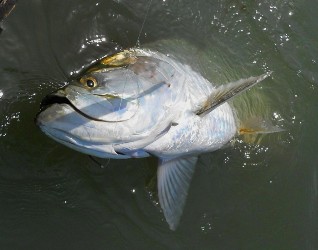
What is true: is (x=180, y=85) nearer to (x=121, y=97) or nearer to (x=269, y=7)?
(x=121, y=97)

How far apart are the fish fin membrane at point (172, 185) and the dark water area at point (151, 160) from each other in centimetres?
34

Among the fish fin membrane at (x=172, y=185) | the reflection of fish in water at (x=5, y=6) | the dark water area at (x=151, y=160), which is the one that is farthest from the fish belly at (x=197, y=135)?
the reflection of fish in water at (x=5, y=6)

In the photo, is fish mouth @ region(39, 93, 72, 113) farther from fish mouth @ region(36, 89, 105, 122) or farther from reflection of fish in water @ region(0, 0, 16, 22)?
reflection of fish in water @ region(0, 0, 16, 22)

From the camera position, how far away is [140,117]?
8.63 feet

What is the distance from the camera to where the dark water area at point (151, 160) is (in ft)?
10.7

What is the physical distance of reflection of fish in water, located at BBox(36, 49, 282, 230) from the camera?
8.25 ft

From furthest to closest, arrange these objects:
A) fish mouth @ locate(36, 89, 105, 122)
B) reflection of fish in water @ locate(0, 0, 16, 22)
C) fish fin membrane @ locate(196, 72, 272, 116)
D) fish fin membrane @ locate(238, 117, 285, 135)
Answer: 1. fish fin membrane @ locate(238, 117, 285, 135)
2. fish fin membrane @ locate(196, 72, 272, 116)
3. reflection of fish in water @ locate(0, 0, 16, 22)
4. fish mouth @ locate(36, 89, 105, 122)

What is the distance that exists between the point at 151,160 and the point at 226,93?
32.3 inches

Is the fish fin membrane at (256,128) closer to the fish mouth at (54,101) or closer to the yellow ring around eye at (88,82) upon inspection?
the yellow ring around eye at (88,82)

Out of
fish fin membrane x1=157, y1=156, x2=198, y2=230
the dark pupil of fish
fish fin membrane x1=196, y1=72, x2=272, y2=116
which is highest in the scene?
the dark pupil of fish

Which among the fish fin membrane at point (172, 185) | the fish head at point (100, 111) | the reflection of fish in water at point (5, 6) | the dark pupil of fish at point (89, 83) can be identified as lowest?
the fish fin membrane at point (172, 185)

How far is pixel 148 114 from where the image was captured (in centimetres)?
267

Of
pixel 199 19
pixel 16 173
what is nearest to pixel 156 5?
pixel 199 19

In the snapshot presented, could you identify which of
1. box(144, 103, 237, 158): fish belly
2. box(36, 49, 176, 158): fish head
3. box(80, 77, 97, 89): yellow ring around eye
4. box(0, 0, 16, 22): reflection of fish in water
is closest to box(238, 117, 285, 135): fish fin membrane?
box(144, 103, 237, 158): fish belly
